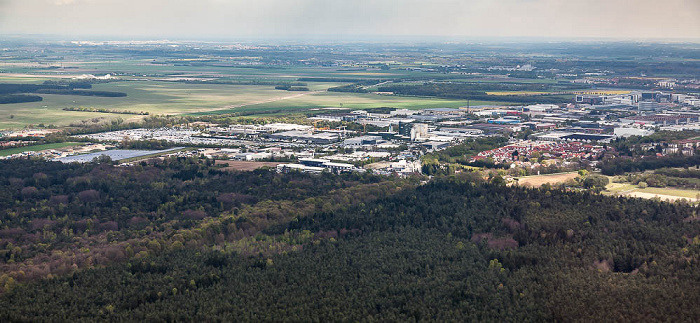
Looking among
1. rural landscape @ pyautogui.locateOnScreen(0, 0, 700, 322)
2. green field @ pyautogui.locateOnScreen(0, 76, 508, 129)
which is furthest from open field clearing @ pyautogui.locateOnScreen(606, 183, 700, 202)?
green field @ pyautogui.locateOnScreen(0, 76, 508, 129)

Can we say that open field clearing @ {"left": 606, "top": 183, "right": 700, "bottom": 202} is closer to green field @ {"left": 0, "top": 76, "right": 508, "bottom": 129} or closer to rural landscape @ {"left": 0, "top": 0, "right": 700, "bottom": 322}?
rural landscape @ {"left": 0, "top": 0, "right": 700, "bottom": 322}

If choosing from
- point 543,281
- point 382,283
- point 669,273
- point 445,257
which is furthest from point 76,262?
point 669,273

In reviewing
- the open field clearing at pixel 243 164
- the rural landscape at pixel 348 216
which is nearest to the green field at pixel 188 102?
the rural landscape at pixel 348 216

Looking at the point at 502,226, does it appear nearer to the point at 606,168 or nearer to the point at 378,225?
the point at 378,225

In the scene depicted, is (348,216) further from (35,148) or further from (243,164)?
(35,148)

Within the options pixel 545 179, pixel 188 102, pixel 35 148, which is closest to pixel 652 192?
pixel 545 179

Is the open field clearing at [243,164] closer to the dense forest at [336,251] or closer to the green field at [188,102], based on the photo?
the dense forest at [336,251]
